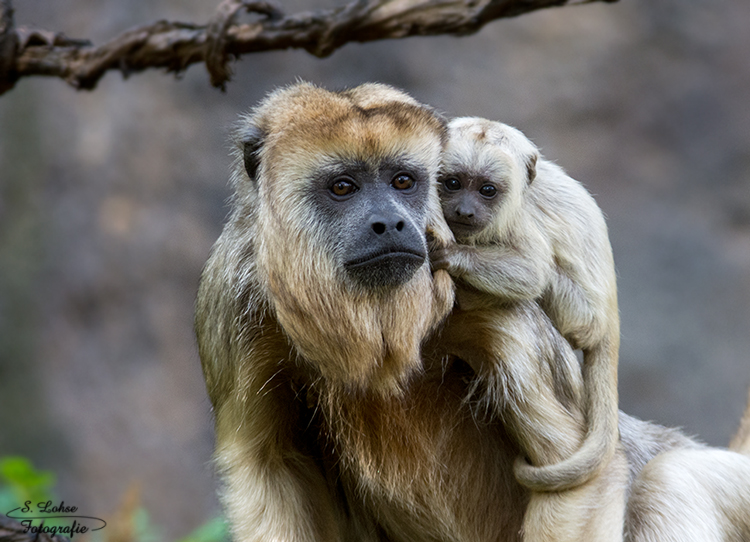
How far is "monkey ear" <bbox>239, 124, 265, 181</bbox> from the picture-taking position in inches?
109

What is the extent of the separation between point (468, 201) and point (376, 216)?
1.94 ft

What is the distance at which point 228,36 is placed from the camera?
3449 mm

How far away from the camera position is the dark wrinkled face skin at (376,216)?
2502 millimetres

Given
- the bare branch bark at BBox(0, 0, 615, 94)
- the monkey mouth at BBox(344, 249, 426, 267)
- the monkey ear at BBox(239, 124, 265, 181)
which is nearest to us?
the monkey mouth at BBox(344, 249, 426, 267)

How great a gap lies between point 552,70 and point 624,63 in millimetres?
693

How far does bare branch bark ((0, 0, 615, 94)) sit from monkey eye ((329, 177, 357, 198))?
1.05 metres

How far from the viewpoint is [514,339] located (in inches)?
111

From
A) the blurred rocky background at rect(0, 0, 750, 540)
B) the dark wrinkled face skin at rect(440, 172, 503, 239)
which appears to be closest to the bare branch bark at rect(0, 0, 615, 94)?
the dark wrinkled face skin at rect(440, 172, 503, 239)

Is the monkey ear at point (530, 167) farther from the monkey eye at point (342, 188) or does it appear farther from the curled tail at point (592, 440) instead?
the monkey eye at point (342, 188)

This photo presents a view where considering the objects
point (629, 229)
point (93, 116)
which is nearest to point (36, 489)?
point (93, 116)

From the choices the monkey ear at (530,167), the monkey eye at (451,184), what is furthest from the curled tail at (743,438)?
the monkey eye at (451,184)

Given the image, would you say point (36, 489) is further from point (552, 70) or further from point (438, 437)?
point (552, 70)
